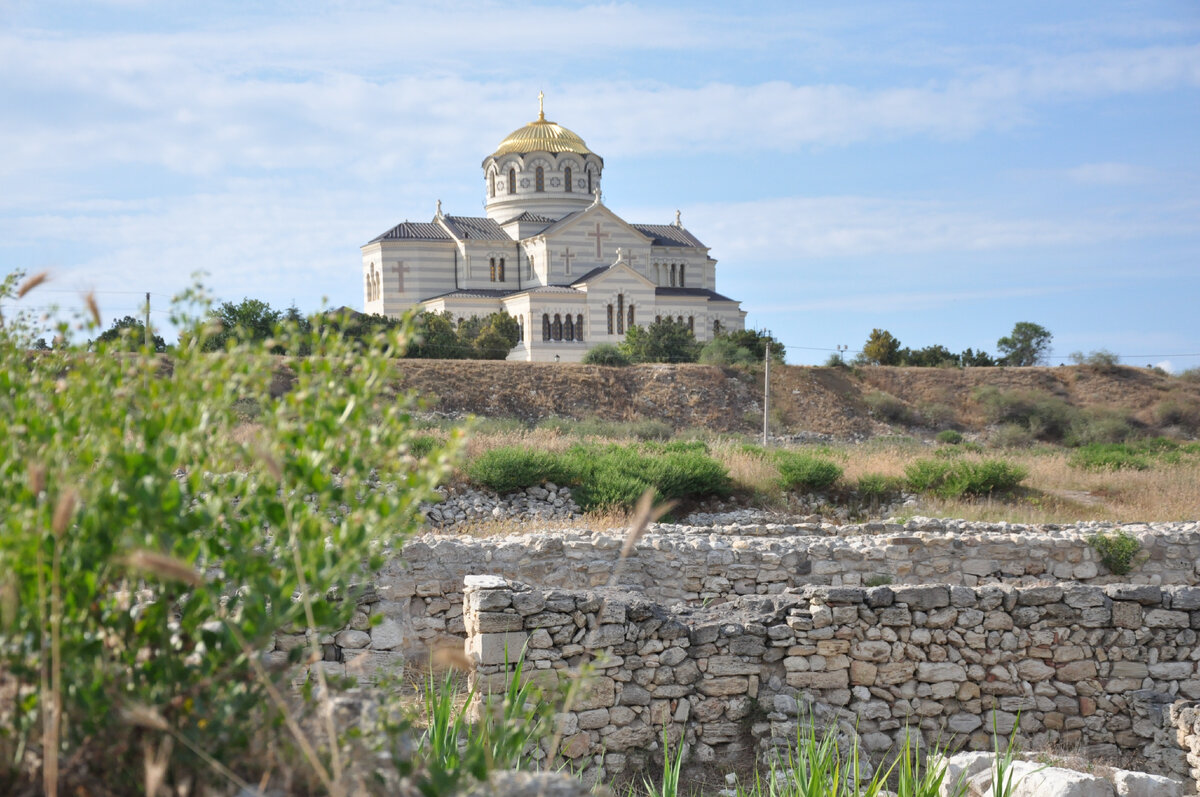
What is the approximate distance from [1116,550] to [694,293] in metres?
46.2

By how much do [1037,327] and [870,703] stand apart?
5349 cm

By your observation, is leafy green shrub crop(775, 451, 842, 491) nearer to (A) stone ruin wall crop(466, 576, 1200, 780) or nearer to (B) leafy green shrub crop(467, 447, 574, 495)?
(B) leafy green shrub crop(467, 447, 574, 495)

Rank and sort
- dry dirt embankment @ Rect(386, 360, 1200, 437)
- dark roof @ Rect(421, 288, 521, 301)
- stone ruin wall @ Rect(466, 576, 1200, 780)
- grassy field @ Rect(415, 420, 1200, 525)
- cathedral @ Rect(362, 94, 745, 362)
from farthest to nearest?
dark roof @ Rect(421, 288, 521, 301), cathedral @ Rect(362, 94, 745, 362), dry dirt embankment @ Rect(386, 360, 1200, 437), grassy field @ Rect(415, 420, 1200, 525), stone ruin wall @ Rect(466, 576, 1200, 780)

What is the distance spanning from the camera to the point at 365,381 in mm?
2189

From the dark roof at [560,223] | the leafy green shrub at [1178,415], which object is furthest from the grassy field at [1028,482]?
the dark roof at [560,223]

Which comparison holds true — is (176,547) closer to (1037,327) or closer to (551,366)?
(551,366)

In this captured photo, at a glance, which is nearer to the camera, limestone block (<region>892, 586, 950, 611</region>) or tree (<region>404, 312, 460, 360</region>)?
limestone block (<region>892, 586, 950, 611</region>)

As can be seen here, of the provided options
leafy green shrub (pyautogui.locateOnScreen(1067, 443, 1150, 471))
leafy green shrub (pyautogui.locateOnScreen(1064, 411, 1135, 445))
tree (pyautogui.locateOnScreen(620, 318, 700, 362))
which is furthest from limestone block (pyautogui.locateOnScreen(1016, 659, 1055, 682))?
tree (pyautogui.locateOnScreen(620, 318, 700, 362))

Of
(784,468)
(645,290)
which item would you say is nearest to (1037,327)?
(645,290)

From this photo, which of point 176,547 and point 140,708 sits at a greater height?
point 176,547

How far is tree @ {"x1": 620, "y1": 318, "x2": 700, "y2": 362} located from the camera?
43281 mm

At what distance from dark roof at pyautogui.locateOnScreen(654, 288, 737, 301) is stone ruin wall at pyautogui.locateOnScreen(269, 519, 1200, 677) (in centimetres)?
4367

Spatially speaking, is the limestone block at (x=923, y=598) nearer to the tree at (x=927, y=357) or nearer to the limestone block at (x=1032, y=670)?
the limestone block at (x=1032, y=670)

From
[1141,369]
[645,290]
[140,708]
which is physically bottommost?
[140,708]
